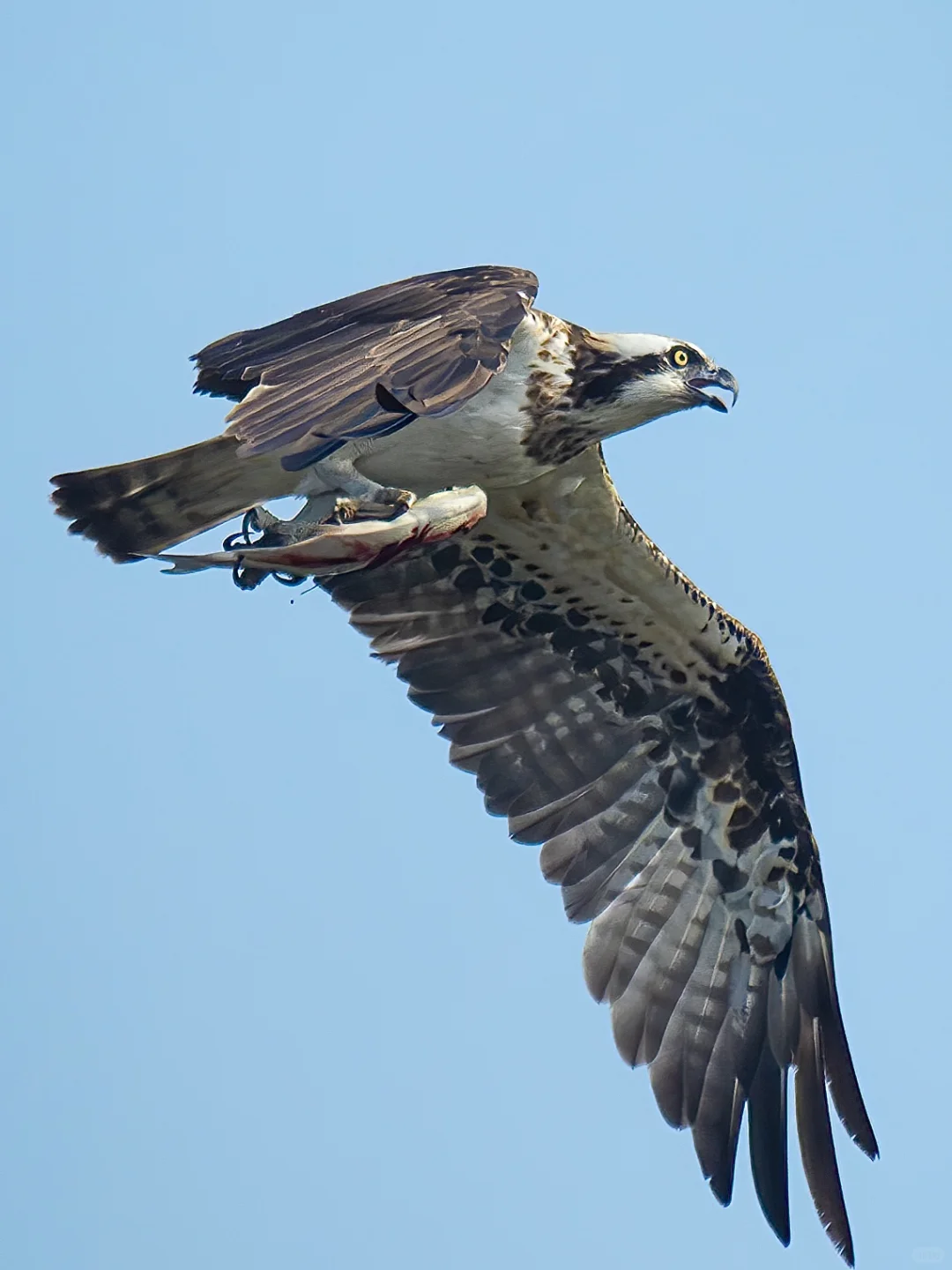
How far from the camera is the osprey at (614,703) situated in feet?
28.6

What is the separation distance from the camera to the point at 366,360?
7.32 metres

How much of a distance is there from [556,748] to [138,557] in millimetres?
2659

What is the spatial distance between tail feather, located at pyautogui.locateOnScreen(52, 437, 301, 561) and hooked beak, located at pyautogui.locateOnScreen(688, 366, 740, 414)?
6.06 feet

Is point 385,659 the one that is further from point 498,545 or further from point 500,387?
point 500,387

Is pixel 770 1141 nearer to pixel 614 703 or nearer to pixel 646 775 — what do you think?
pixel 646 775

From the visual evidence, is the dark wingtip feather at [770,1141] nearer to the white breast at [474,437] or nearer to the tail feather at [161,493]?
the white breast at [474,437]

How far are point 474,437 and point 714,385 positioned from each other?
1.19 m

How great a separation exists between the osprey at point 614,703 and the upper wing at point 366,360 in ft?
0.50

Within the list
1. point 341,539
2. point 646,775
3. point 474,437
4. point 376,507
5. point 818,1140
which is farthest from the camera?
point 646,775

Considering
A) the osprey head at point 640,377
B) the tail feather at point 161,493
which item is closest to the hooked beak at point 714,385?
the osprey head at point 640,377

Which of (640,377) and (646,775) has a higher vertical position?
(640,377)

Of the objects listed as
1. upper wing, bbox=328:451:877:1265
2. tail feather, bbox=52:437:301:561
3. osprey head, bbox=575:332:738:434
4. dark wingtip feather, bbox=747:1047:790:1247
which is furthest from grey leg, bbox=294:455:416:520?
dark wingtip feather, bbox=747:1047:790:1247

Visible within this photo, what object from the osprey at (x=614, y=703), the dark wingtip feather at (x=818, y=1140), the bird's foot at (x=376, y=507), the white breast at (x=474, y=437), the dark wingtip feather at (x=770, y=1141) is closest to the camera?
the bird's foot at (x=376, y=507)

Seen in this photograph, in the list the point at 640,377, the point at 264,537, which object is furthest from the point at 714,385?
A: the point at 264,537
